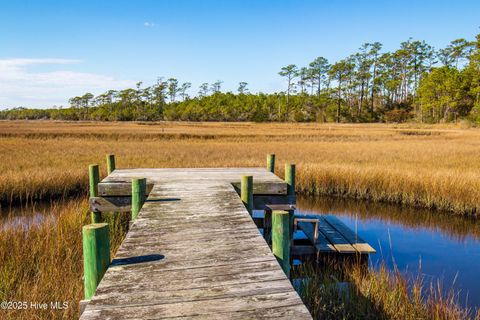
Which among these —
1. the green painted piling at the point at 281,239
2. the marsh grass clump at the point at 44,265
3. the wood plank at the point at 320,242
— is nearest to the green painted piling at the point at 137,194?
the marsh grass clump at the point at 44,265

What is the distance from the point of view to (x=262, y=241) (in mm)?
3664

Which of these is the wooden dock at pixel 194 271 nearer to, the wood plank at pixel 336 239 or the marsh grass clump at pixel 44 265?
the marsh grass clump at pixel 44 265

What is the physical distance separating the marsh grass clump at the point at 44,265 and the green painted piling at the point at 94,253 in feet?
3.78

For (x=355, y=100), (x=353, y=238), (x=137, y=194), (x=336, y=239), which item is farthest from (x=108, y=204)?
(x=355, y=100)

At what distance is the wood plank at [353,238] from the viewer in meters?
6.64

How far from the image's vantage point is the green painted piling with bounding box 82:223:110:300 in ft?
9.51

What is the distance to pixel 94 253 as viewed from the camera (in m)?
2.91

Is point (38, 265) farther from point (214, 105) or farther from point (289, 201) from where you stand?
point (214, 105)

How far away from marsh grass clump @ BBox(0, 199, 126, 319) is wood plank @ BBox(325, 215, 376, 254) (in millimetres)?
4715

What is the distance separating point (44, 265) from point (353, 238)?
5.81 meters

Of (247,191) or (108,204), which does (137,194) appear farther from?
(247,191)

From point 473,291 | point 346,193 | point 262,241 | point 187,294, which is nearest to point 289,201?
point 262,241

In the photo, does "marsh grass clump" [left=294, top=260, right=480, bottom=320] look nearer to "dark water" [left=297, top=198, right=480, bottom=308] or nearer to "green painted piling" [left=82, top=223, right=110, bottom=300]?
"dark water" [left=297, top=198, right=480, bottom=308]

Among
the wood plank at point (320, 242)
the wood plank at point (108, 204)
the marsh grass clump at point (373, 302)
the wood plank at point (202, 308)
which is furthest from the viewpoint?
the wood plank at point (320, 242)
